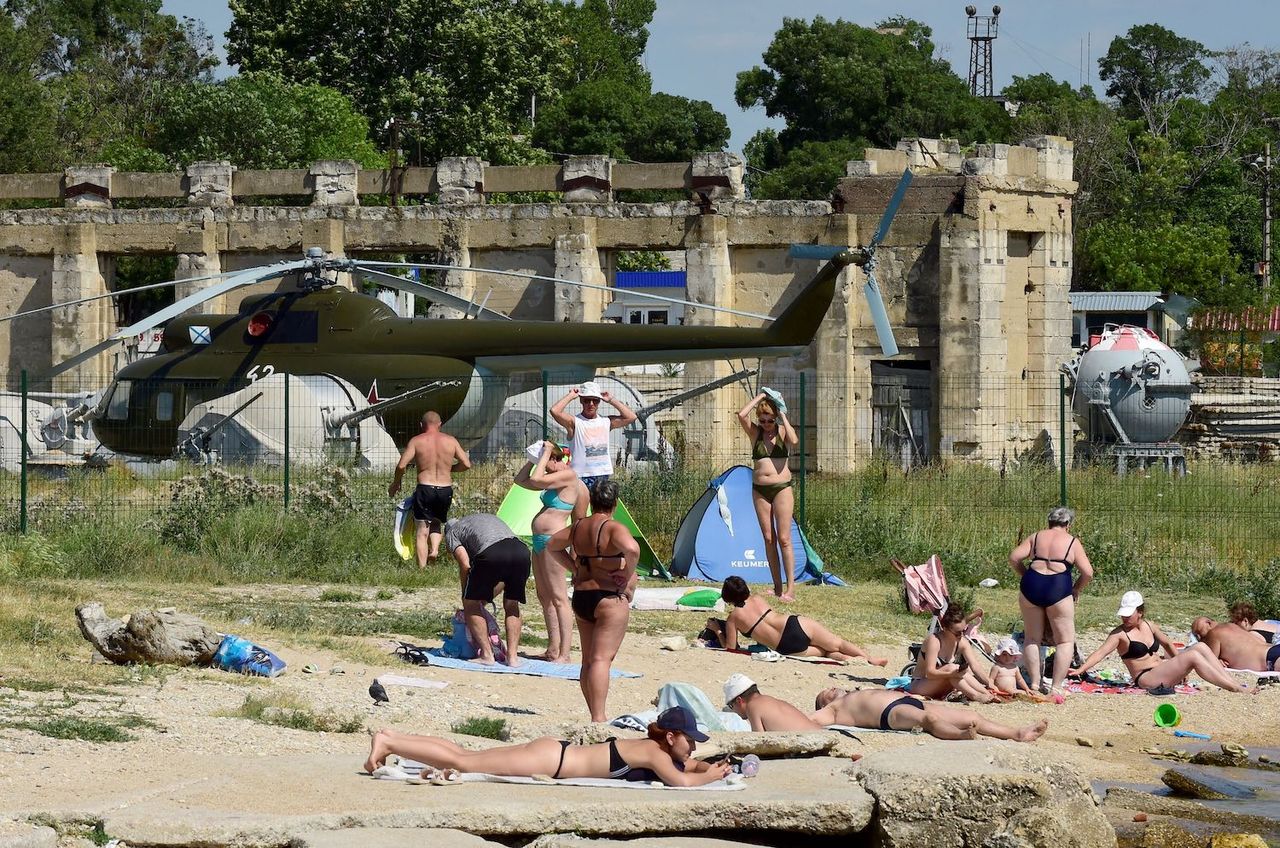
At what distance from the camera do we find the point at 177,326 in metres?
22.2

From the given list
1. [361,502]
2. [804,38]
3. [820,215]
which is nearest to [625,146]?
[804,38]

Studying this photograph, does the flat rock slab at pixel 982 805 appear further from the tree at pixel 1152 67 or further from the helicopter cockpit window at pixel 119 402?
the tree at pixel 1152 67

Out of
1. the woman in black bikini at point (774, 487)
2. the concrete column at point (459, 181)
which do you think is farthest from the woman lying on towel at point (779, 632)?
the concrete column at point (459, 181)

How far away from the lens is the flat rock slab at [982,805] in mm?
8508

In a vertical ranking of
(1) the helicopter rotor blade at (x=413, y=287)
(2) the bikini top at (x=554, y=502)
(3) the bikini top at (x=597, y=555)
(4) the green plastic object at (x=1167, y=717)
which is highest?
(1) the helicopter rotor blade at (x=413, y=287)

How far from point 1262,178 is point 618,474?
42.7 metres

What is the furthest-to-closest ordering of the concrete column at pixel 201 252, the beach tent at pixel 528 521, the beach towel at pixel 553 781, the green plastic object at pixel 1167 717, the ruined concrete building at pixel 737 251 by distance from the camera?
the concrete column at pixel 201 252 → the ruined concrete building at pixel 737 251 → the beach tent at pixel 528 521 → the green plastic object at pixel 1167 717 → the beach towel at pixel 553 781

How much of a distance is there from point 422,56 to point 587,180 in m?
22.3

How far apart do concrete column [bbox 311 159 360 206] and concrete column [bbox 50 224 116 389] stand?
13.5 feet

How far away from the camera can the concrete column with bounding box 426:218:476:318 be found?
30297 millimetres

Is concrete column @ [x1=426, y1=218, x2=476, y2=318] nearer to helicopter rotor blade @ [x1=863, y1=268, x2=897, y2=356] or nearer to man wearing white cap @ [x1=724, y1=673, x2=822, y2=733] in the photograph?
helicopter rotor blade @ [x1=863, y1=268, x2=897, y2=356]

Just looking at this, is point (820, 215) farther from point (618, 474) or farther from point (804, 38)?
point (804, 38)

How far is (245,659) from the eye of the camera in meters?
11.9

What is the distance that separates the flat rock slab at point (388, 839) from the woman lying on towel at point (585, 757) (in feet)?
2.73
